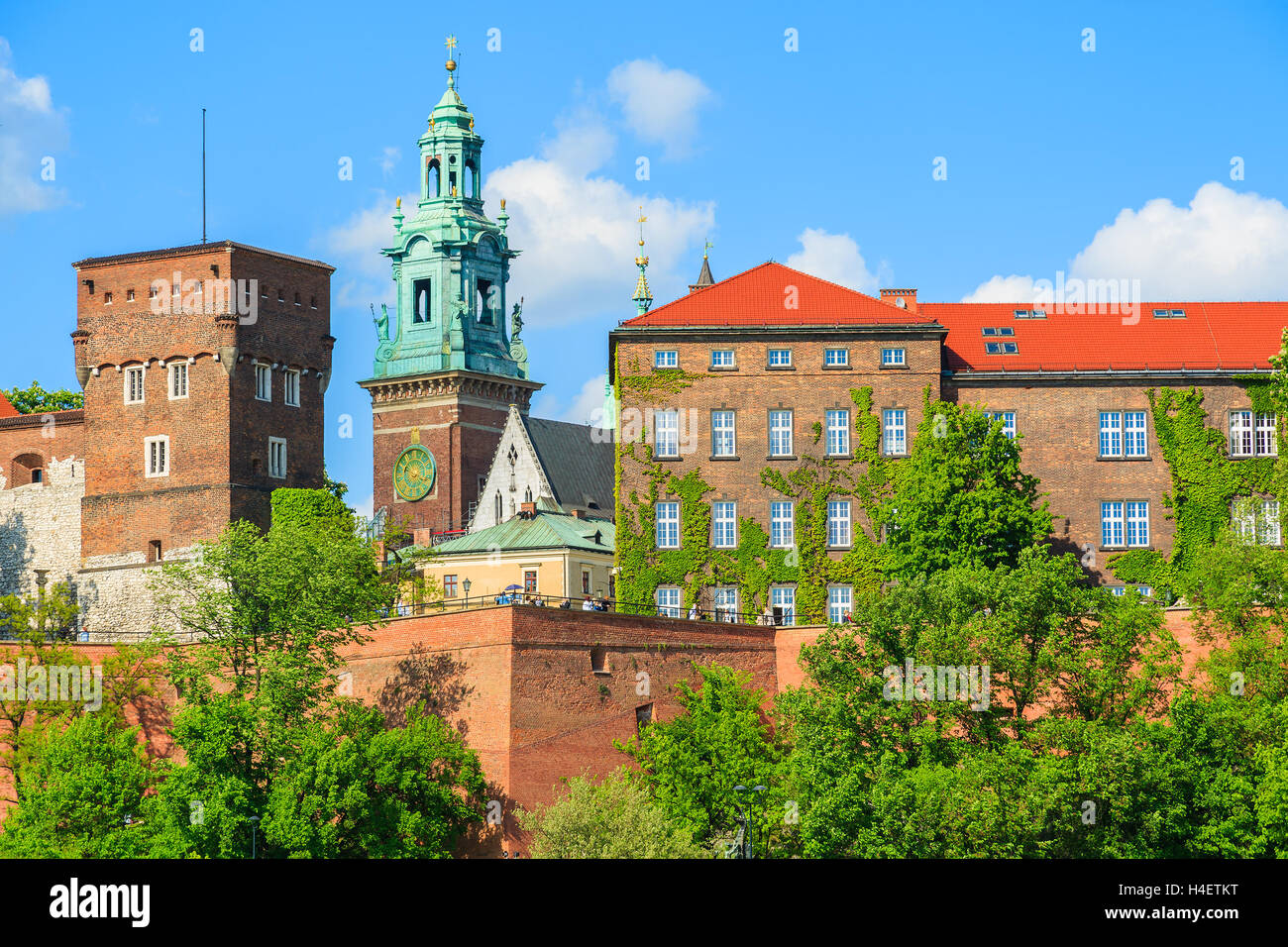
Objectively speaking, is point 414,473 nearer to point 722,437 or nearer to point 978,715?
point 722,437

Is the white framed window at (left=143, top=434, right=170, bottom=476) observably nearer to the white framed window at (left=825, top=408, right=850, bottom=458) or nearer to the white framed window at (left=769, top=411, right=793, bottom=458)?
the white framed window at (left=769, top=411, right=793, bottom=458)

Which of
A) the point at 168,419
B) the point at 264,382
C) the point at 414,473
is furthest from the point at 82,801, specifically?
the point at 414,473

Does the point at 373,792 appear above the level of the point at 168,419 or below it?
below

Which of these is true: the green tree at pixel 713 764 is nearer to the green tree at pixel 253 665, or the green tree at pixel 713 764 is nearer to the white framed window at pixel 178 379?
the green tree at pixel 253 665

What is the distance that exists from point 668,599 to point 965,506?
10.7 m

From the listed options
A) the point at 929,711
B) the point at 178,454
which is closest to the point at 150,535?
the point at 178,454

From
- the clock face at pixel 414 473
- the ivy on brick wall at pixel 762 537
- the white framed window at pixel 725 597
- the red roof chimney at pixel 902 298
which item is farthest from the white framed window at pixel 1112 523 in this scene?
the clock face at pixel 414 473

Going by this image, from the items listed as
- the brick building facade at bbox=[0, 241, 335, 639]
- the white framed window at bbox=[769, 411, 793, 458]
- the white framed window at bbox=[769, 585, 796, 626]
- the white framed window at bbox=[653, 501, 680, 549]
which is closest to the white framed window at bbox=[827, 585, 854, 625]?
the white framed window at bbox=[769, 585, 796, 626]

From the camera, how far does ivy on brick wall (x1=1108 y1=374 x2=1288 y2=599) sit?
69.4m

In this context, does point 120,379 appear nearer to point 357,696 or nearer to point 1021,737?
point 357,696

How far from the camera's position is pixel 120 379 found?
284ft

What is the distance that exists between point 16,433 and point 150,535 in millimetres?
10377

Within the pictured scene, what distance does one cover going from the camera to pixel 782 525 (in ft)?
228
